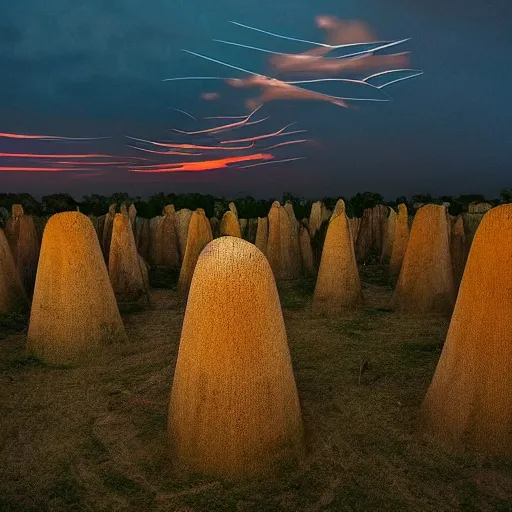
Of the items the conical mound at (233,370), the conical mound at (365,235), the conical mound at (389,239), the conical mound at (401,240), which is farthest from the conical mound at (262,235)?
the conical mound at (233,370)

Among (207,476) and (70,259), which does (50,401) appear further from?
(207,476)

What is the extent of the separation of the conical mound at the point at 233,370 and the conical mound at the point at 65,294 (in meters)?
3.18

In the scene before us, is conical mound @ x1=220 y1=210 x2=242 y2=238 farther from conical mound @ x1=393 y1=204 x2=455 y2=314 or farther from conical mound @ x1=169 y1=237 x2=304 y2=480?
conical mound @ x1=169 y1=237 x2=304 y2=480

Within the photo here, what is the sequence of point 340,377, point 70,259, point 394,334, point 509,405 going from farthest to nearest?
1. point 394,334
2. point 70,259
3. point 340,377
4. point 509,405

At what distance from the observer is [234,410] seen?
3602mm

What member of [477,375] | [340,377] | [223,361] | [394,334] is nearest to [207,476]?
[223,361]

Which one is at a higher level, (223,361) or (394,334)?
(223,361)

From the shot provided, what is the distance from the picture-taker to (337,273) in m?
8.90

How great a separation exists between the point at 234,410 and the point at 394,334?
4797 mm

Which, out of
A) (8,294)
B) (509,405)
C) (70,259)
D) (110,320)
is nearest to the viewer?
(509,405)

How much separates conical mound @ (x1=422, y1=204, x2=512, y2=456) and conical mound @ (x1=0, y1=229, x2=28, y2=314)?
297 inches

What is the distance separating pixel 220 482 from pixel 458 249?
7897 mm

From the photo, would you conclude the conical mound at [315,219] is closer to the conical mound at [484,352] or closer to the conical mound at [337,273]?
the conical mound at [337,273]

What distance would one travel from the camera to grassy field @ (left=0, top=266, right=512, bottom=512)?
3.53 m
